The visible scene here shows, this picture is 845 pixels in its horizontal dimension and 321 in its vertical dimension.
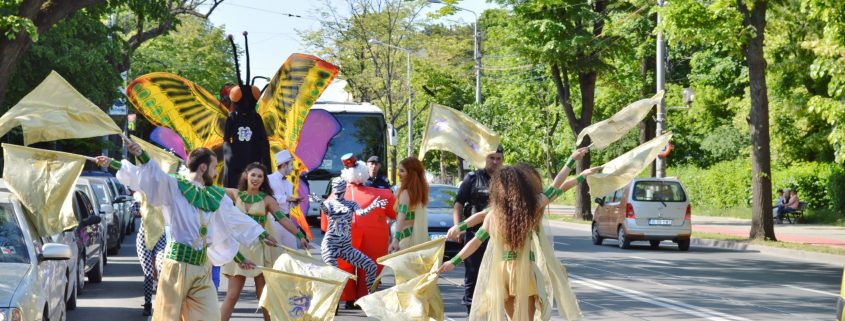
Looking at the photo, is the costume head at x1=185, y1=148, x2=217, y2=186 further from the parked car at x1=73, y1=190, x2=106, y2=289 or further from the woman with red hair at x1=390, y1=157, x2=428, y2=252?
the parked car at x1=73, y1=190, x2=106, y2=289

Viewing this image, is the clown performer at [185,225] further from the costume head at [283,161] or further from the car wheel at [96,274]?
the car wheel at [96,274]

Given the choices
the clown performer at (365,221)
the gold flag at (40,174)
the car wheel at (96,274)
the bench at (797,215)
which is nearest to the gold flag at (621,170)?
the gold flag at (40,174)

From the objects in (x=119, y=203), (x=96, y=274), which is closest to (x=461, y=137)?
(x=96, y=274)

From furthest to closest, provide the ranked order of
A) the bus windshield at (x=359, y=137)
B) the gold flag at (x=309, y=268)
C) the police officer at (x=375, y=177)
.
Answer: the bus windshield at (x=359, y=137), the police officer at (x=375, y=177), the gold flag at (x=309, y=268)

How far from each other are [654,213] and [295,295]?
57.4 feet

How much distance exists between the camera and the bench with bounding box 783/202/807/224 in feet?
127

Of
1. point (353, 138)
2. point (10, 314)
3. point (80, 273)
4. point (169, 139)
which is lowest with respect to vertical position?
point (80, 273)

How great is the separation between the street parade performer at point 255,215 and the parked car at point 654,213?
16.1 m

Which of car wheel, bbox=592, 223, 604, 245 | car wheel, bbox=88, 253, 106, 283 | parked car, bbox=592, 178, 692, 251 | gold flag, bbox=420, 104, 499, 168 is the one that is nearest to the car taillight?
parked car, bbox=592, 178, 692, 251

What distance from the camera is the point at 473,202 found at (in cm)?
1098

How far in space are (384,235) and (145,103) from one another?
2797 mm

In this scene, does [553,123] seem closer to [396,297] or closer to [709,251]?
[709,251]

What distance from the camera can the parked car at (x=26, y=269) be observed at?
27.1 feet

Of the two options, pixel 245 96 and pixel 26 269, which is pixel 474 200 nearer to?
pixel 245 96
